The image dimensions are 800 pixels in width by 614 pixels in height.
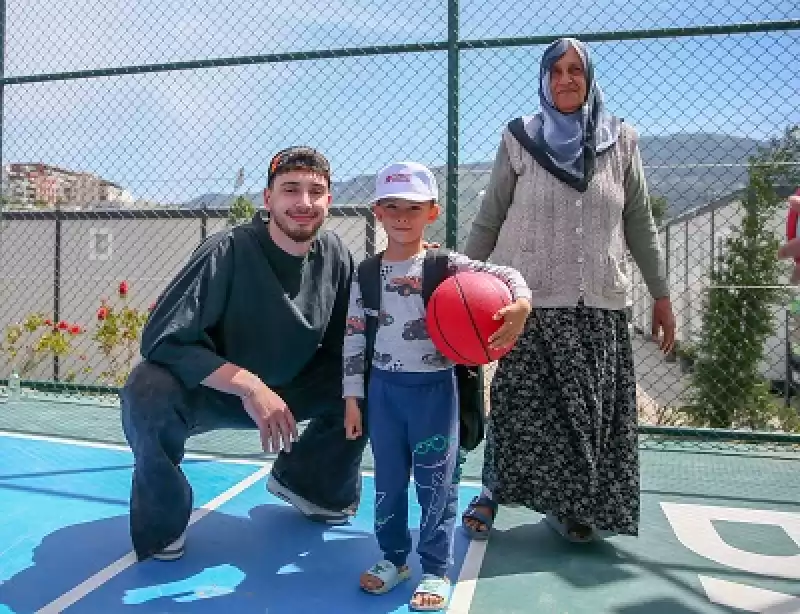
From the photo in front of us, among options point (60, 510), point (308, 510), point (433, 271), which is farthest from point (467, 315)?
point (60, 510)

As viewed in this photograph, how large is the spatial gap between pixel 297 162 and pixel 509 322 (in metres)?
1.04

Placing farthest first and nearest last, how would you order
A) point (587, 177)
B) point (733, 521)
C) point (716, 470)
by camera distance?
point (716, 470) < point (733, 521) < point (587, 177)

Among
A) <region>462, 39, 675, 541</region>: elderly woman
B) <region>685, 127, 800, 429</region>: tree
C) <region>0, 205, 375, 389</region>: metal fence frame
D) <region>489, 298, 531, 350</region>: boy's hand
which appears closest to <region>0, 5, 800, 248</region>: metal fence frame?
<region>462, 39, 675, 541</region>: elderly woman

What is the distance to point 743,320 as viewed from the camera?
697 centimetres

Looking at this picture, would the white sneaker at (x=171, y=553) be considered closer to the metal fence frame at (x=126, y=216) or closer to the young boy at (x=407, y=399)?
the young boy at (x=407, y=399)

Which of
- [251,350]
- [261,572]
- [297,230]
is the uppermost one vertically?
[297,230]

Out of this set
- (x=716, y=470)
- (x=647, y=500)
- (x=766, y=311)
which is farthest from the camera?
(x=766, y=311)

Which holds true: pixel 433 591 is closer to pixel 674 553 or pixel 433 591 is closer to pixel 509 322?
pixel 509 322

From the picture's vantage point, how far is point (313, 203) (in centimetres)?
271

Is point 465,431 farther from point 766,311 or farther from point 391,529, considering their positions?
point 766,311

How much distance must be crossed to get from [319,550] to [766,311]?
5.78 metres

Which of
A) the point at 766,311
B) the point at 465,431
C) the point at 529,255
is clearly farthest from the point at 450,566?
the point at 766,311

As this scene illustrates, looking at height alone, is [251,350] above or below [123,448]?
above

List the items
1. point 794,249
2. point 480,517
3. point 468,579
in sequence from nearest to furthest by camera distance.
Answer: point 794,249
point 468,579
point 480,517
